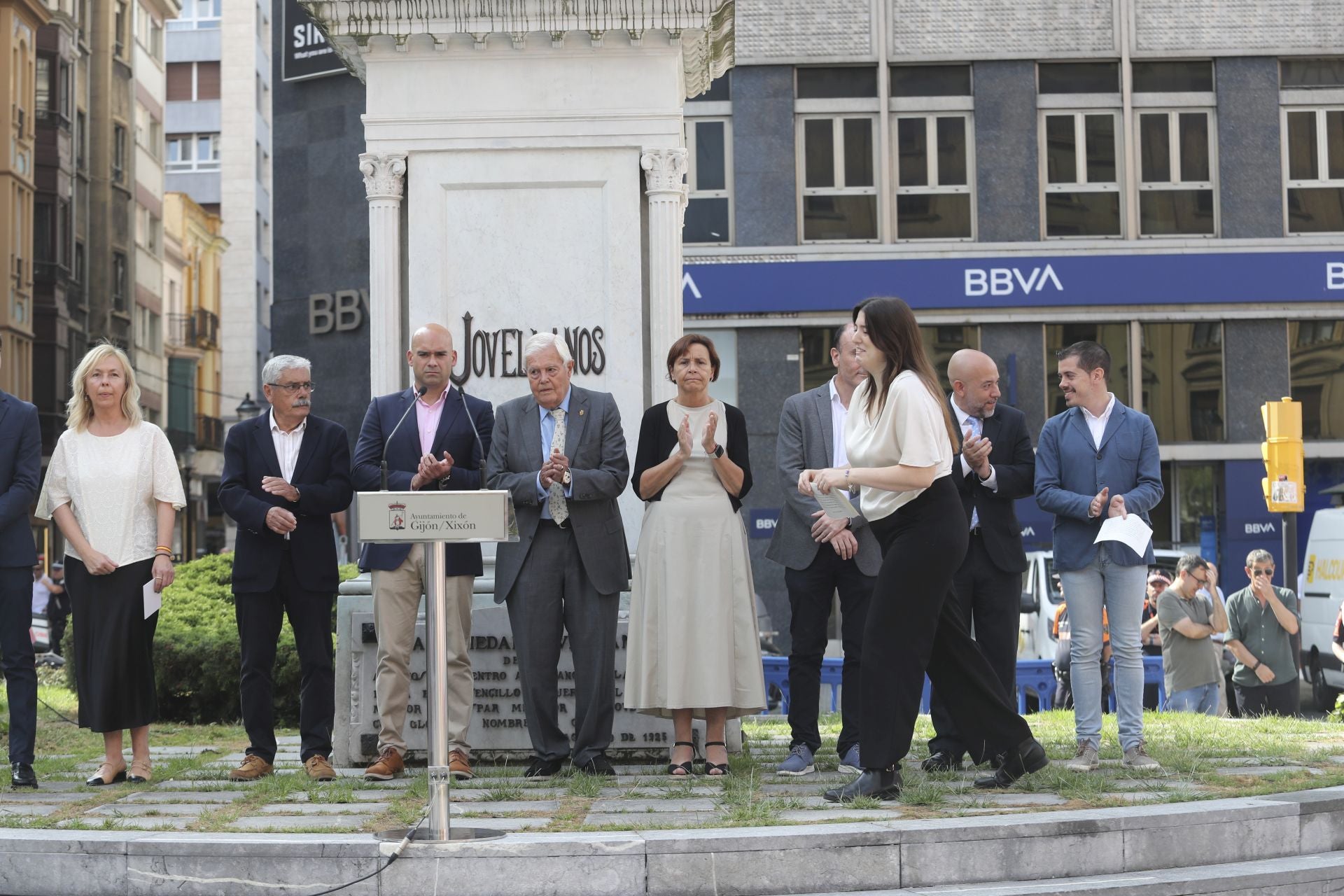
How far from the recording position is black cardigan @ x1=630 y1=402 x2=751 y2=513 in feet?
27.8

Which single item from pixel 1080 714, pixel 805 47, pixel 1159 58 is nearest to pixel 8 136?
pixel 805 47

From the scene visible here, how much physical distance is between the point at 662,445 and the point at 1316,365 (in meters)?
21.3

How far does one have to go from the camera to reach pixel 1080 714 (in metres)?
8.41

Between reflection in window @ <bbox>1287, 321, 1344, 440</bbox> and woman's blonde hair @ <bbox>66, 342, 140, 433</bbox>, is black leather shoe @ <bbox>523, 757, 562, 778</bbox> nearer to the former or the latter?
woman's blonde hair @ <bbox>66, 342, 140, 433</bbox>

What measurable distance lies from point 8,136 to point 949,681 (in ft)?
140

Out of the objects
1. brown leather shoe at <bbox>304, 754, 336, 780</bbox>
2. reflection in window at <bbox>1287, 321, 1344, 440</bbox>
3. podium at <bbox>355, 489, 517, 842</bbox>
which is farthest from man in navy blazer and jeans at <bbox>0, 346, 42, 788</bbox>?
reflection in window at <bbox>1287, 321, 1344, 440</bbox>

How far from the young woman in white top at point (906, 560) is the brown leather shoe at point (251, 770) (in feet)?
9.31

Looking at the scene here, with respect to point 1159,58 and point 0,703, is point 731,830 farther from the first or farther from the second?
point 1159,58

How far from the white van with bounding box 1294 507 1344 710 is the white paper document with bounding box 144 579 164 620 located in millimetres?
14110

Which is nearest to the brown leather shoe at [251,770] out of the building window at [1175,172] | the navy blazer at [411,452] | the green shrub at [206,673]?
the navy blazer at [411,452]

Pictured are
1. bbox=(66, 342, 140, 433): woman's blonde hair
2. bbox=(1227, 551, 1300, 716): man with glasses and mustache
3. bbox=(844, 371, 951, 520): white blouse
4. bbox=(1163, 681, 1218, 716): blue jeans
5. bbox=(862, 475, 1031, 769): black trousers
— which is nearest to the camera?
bbox=(844, 371, 951, 520): white blouse

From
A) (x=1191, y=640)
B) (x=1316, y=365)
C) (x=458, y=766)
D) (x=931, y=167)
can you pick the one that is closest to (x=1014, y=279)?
(x=931, y=167)

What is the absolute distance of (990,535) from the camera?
8.70m

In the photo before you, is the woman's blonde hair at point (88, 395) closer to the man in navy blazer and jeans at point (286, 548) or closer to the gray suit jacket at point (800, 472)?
the man in navy blazer and jeans at point (286, 548)
